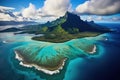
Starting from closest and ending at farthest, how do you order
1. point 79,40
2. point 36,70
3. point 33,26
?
point 36,70 → point 79,40 → point 33,26

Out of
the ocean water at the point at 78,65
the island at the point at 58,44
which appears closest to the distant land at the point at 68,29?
the island at the point at 58,44

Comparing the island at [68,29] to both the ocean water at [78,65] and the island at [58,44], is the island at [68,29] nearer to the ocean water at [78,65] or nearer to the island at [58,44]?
the island at [58,44]

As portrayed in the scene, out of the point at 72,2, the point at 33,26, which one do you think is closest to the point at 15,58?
the point at 33,26

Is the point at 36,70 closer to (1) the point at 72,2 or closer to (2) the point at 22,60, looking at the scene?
(2) the point at 22,60

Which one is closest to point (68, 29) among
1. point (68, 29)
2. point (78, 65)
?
point (68, 29)

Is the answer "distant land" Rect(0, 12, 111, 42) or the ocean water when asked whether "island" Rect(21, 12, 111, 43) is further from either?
the ocean water

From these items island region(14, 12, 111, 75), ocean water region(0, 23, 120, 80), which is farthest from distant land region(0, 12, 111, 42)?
ocean water region(0, 23, 120, 80)

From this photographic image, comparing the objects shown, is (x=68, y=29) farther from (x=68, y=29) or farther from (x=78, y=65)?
(x=78, y=65)

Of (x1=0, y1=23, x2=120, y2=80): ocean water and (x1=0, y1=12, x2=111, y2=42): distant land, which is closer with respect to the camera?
(x1=0, y1=23, x2=120, y2=80): ocean water
